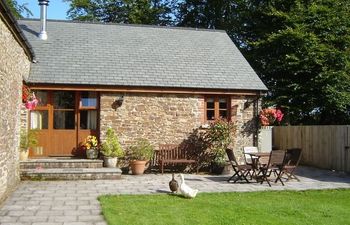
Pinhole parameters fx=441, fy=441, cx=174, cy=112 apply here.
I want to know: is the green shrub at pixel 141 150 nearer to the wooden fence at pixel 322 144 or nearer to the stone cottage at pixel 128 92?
the stone cottage at pixel 128 92

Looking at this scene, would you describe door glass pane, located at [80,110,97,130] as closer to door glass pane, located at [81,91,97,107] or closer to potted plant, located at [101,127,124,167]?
door glass pane, located at [81,91,97,107]

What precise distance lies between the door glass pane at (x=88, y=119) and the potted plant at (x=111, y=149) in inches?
31.5

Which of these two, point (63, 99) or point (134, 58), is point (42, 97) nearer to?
point (63, 99)

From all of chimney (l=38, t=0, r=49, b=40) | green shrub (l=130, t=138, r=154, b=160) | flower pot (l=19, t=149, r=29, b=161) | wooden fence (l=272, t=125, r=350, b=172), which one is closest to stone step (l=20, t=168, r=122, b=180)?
flower pot (l=19, t=149, r=29, b=161)

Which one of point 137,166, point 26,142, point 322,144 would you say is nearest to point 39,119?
point 26,142

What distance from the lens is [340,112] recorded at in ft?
79.2

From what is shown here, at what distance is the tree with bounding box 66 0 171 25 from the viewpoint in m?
31.2

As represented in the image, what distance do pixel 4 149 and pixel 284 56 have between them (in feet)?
58.9

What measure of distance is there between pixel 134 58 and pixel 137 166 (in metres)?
4.37

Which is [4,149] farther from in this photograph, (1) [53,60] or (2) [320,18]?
(2) [320,18]

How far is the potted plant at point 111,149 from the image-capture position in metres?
14.0

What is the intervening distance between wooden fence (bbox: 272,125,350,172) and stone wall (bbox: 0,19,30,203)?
1052cm

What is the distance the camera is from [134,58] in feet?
54.0

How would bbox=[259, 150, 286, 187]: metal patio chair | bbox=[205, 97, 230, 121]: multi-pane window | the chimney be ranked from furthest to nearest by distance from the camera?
1. the chimney
2. bbox=[205, 97, 230, 121]: multi-pane window
3. bbox=[259, 150, 286, 187]: metal patio chair
